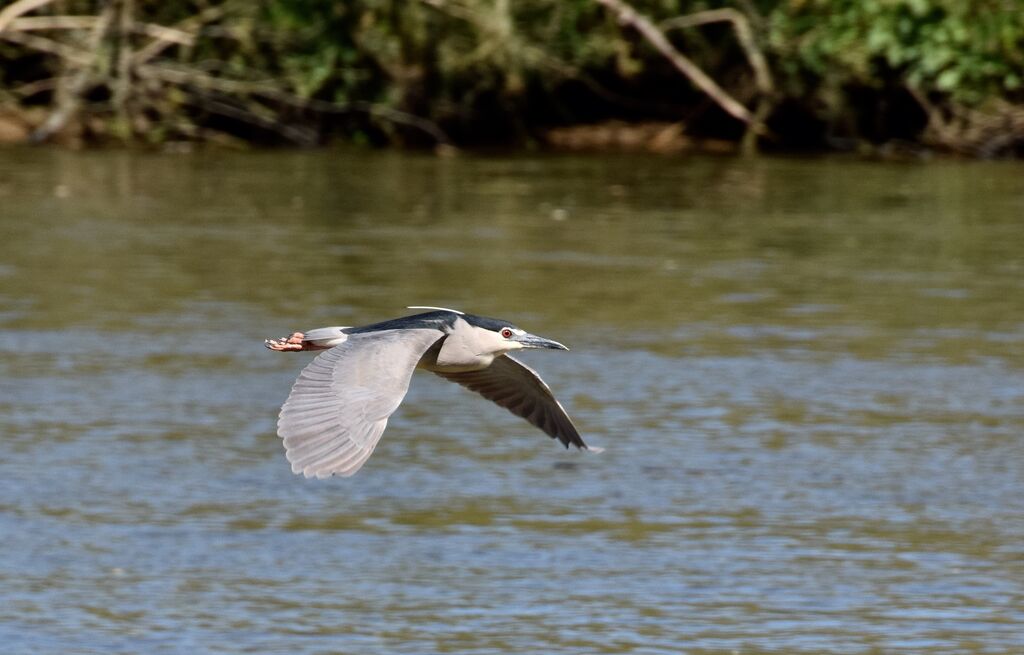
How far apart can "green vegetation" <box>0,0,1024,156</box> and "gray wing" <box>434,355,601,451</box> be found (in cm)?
1249

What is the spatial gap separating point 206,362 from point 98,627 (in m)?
3.89

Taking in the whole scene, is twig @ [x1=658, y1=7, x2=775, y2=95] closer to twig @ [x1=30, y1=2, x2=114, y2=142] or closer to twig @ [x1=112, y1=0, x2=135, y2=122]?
twig @ [x1=112, y1=0, x2=135, y2=122]

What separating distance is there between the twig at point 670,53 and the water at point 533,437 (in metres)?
3.42

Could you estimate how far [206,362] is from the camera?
9727mm

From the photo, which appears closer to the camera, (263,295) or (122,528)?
(122,528)

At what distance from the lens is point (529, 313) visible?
11.0m

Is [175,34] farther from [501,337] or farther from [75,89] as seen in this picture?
[501,337]

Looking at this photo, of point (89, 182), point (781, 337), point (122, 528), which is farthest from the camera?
point (89, 182)

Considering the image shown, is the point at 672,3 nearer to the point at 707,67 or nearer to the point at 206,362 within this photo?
the point at 707,67

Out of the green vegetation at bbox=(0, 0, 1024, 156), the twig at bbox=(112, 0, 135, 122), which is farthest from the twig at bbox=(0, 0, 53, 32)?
the twig at bbox=(112, 0, 135, 122)

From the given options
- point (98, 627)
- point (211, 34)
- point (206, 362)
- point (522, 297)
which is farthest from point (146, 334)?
point (211, 34)

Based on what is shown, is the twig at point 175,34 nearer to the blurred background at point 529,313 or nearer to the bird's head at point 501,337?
the blurred background at point 529,313

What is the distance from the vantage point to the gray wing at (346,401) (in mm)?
4219

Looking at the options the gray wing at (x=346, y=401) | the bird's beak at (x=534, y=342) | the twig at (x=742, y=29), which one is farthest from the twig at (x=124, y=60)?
the gray wing at (x=346, y=401)
